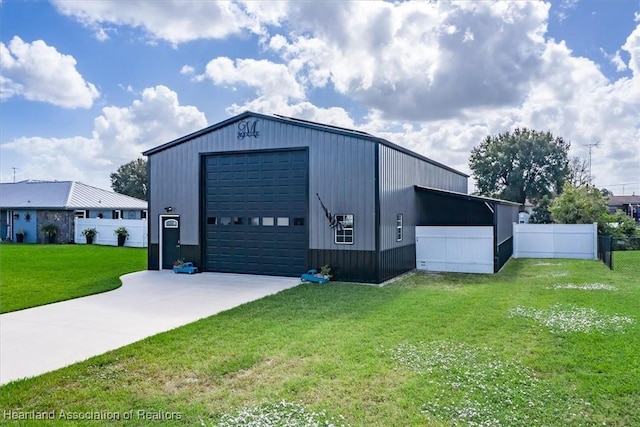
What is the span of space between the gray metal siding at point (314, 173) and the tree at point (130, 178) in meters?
45.4

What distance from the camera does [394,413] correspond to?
3930 mm

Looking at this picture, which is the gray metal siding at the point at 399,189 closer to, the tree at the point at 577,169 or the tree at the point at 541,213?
the tree at the point at 541,213

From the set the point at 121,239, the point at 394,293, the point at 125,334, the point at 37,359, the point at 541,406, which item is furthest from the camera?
the point at 121,239

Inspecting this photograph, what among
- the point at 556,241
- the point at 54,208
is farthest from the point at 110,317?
the point at 54,208

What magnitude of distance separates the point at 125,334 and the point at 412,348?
450 centimetres

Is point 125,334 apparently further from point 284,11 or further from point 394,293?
point 284,11

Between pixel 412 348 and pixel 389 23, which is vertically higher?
pixel 389 23

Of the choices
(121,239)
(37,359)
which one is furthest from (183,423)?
(121,239)

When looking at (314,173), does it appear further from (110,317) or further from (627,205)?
(627,205)

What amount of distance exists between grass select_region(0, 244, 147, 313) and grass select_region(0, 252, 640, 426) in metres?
4.61

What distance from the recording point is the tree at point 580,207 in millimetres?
21656

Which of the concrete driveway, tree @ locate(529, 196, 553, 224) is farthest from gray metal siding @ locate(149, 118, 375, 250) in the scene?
tree @ locate(529, 196, 553, 224)

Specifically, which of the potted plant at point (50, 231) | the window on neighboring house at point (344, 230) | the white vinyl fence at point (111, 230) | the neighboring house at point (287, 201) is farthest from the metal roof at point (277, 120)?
the potted plant at point (50, 231)

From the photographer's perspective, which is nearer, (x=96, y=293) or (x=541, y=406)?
(x=541, y=406)
